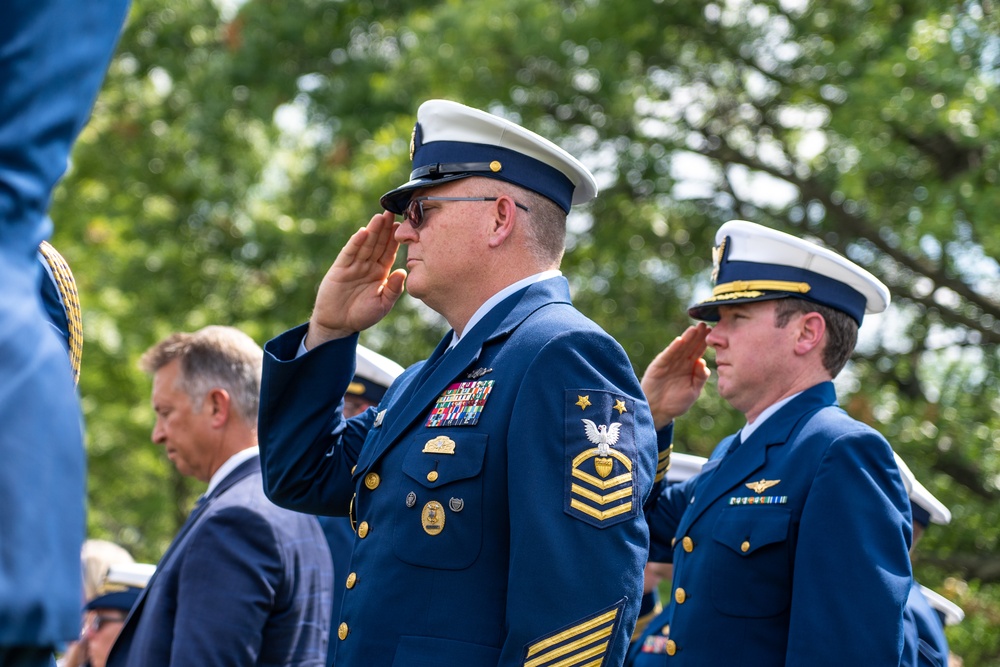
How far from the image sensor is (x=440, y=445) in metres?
2.96

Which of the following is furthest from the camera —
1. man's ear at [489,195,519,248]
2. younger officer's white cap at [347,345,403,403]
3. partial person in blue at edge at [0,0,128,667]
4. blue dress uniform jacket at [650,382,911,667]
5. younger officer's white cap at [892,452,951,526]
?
younger officer's white cap at [347,345,403,403]

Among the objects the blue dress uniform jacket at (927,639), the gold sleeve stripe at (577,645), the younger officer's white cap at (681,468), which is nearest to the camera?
the gold sleeve stripe at (577,645)

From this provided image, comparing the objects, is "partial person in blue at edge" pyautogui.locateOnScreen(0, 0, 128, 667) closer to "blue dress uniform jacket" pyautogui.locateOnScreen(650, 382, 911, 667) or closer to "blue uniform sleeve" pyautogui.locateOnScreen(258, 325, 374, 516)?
"blue uniform sleeve" pyautogui.locateOnScreen(258, 325, 374, 516)

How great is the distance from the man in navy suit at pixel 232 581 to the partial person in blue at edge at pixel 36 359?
8.97 feet

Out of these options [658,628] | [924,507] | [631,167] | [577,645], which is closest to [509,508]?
[577,645]

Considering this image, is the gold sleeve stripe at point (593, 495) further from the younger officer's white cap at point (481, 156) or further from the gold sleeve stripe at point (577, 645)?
the younger officer's white cap at point (481, 156)

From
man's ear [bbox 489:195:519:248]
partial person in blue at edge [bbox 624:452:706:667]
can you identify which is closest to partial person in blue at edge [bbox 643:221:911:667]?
partial person in blue at edge [bbox 624:452:706:667]

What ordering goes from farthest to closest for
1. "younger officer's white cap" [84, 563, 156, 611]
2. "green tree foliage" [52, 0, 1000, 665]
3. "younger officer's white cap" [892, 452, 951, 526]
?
1. "green tree foliage" [52, 0, 1000, 665]
2. "younger officer's white cap" [84, 563, 156, 611]
3. "younger officer's white cap" [892, 452, 951, 526]

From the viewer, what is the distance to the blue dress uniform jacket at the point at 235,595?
4.14 metres

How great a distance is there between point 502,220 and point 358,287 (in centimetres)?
51

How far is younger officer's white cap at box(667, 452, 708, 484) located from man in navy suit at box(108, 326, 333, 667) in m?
1.59

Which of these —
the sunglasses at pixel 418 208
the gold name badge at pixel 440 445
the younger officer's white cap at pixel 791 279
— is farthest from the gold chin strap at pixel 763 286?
the gold name badge at pixel 440 445

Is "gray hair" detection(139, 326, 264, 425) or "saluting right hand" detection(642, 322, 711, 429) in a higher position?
"saluting right hand" detection(642, 322, 711, 429)

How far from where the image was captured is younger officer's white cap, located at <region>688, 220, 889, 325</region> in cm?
419
